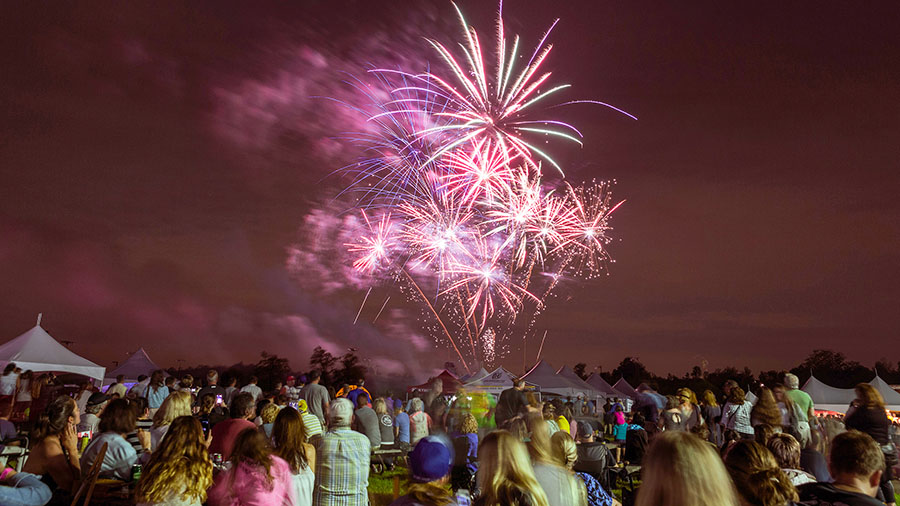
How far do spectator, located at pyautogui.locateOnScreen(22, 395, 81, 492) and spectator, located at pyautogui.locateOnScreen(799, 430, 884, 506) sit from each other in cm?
530

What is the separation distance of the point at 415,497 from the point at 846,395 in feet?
117

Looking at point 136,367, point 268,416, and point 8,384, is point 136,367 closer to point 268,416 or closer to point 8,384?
point 8,384

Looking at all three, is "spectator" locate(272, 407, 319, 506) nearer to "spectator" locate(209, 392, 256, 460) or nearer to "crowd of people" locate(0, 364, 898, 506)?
"crowd of people" locate(0, 364, 898, 506)

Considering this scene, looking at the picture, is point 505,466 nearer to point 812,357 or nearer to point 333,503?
point 333,503

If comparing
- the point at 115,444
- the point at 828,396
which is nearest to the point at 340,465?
the point at 115,444

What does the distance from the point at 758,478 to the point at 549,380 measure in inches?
1072

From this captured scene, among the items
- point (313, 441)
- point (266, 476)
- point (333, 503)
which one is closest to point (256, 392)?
point (313, 441)

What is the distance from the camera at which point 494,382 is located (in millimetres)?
29516

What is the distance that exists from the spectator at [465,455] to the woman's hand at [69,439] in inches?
133

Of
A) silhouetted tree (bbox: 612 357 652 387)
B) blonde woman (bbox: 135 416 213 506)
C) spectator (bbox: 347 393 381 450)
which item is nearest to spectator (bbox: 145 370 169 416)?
spectator (bbox: 347 393 381 450)

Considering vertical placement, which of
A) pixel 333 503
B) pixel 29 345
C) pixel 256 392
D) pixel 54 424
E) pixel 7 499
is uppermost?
pixel 29 345

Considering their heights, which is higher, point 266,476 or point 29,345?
point 29,345

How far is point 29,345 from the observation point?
19125mm

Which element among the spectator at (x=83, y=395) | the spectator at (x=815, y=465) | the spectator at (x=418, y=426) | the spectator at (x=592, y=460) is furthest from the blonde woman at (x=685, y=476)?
the spectator at (x=83, y=395)
